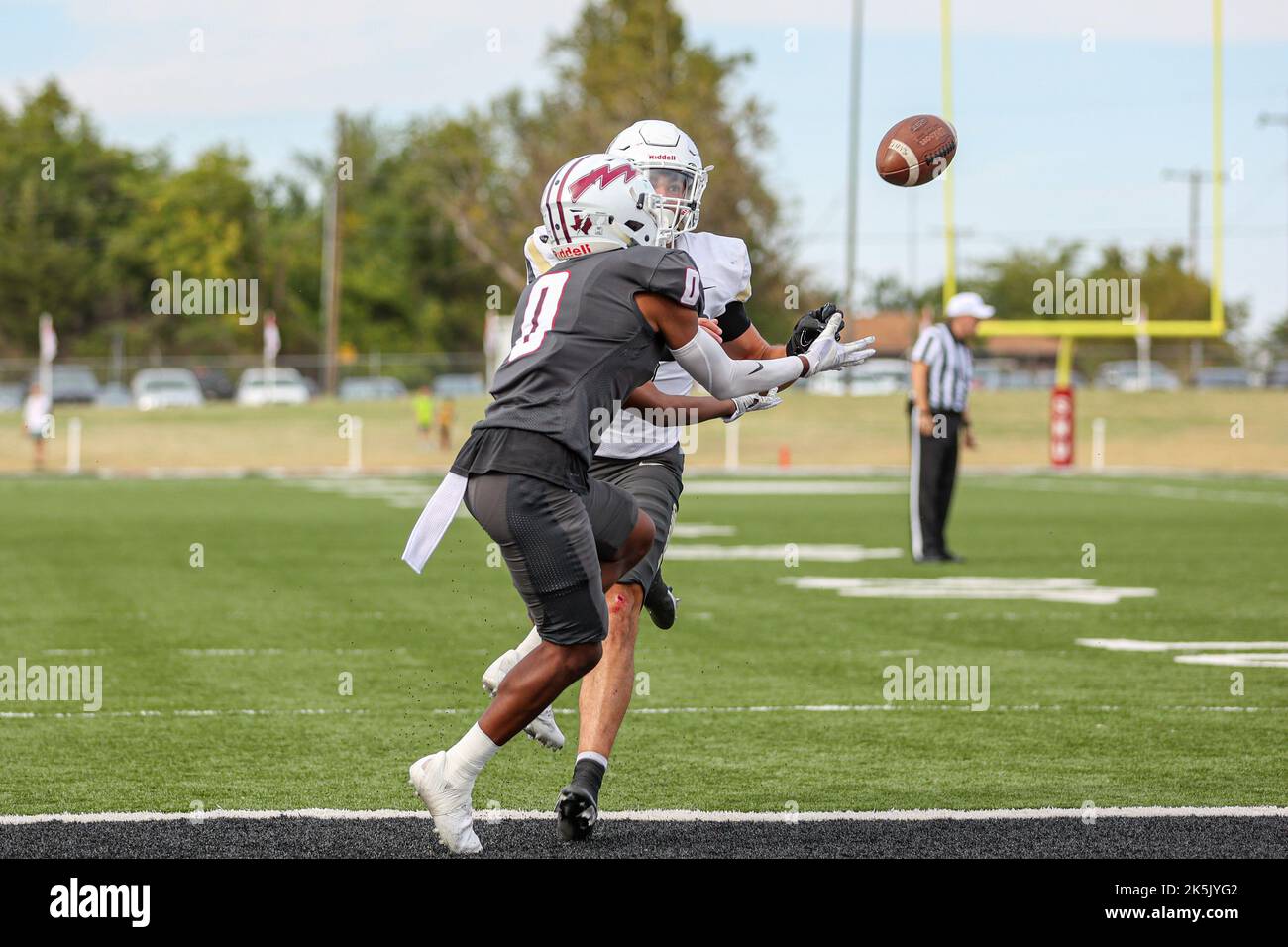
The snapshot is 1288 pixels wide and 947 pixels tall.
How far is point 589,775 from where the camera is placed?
549 cm

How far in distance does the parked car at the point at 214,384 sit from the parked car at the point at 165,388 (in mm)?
1991

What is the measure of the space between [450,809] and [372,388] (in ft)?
153

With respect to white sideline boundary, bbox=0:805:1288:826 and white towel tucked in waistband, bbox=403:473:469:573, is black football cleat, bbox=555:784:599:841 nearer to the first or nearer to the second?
white sideline boundary, bbox=0:805:1288:826

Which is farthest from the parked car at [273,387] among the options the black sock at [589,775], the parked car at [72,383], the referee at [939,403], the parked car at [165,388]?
the black sock at [589,775]

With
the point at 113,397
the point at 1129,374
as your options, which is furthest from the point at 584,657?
the point at 1129,374

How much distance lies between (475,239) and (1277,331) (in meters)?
35.1

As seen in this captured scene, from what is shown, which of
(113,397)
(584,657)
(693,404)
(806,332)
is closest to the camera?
(584,657)

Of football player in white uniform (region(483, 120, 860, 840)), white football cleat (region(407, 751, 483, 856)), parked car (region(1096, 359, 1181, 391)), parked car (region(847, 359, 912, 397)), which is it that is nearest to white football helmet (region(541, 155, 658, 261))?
football player in white uniform (region(483, 120, 860, 840))

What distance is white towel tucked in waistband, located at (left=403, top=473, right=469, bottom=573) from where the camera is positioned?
5.18 m

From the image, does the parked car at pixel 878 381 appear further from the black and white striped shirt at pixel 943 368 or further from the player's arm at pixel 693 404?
the player's arm at pixel 693 404

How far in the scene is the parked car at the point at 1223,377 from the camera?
50719 millimetres

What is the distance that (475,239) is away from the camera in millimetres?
65188

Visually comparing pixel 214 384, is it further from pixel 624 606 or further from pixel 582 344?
pixel 582 344
